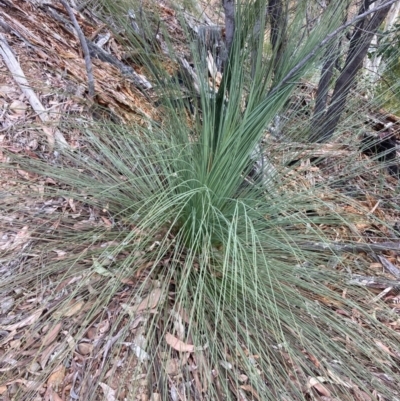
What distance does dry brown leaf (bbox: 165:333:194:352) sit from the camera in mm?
1108

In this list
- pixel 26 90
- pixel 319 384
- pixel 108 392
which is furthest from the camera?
pixel 26 90

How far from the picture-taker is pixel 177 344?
3.66ft

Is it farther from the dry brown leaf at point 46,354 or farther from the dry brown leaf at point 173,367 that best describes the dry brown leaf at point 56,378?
the dry brown leaf at point 173,367

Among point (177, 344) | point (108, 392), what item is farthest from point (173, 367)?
point (108, 392)

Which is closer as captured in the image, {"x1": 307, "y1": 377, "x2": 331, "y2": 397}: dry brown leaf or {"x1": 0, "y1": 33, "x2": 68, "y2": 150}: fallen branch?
{"x1": 307, "y1": 377, "x2": 331, "y2": 397}: dry brown leaf

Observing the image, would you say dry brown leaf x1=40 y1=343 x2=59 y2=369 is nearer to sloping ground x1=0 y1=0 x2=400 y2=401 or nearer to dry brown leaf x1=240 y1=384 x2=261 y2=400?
sloping ground x1=0 y1=0 x2=400 y2=401

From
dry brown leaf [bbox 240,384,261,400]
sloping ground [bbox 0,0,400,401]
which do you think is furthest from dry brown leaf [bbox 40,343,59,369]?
dry brown leaf [bbox 240,384,261,400]

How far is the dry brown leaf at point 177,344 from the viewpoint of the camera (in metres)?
1.11

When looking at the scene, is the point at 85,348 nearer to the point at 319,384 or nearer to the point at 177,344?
the point at 177,344

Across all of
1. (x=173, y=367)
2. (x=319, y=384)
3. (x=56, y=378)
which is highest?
(x=319, y=384)

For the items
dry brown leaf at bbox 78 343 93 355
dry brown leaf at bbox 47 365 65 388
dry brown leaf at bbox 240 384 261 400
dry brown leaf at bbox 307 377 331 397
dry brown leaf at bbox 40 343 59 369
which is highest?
dry brown leaf at bbox 307 377 331 397

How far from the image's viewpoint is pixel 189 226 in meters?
1.26

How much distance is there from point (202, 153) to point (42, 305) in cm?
76

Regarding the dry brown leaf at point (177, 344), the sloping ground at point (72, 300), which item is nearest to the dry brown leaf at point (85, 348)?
the sloping ground at point (72, 300)
